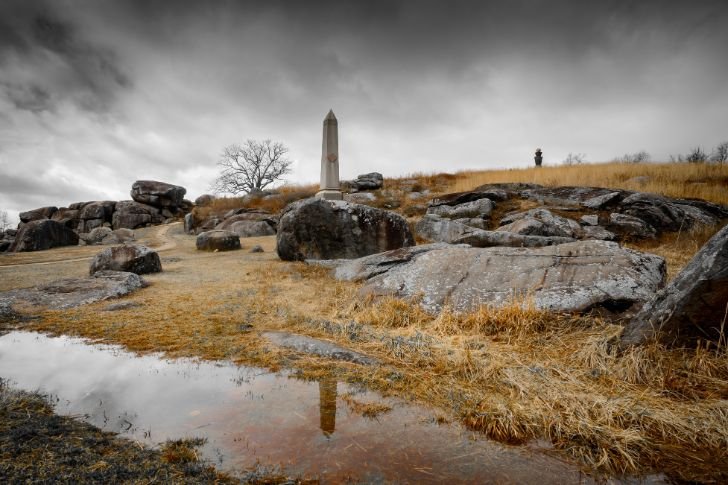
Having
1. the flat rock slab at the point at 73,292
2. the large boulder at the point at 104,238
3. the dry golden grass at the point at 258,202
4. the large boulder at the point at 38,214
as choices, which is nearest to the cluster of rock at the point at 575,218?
the flat rock slab at the point at 73,292

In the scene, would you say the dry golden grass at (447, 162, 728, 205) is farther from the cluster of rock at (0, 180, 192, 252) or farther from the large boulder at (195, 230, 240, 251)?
the cluster of rock at (0, 180, 192, 252)

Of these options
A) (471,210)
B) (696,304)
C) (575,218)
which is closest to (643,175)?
(575,218)

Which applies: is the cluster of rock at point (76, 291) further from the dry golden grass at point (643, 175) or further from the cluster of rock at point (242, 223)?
the dry golden grass at point (643, 175)

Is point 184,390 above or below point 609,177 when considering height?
below

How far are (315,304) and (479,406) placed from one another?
3150mm

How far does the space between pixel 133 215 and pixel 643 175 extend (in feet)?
105

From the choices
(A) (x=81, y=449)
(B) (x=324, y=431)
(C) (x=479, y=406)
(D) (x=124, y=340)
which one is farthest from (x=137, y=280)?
(C) (x=479, y=406)

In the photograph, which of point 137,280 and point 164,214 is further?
point 164,214

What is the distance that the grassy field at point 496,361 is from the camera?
6.74ft

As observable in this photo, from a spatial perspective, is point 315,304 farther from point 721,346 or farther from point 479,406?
point 721,346

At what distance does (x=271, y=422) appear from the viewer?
2.23 m

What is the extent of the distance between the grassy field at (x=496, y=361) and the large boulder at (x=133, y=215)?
2410 cm

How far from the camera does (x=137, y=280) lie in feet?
21.6

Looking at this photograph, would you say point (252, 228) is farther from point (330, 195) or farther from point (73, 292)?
point (73, 292)
